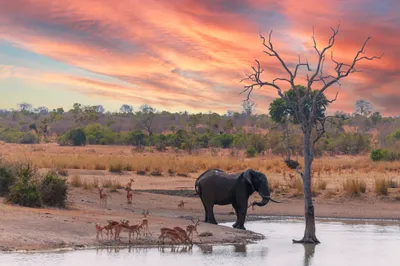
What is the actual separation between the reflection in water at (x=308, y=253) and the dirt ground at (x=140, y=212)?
5.60 feet

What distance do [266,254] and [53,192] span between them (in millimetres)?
8454

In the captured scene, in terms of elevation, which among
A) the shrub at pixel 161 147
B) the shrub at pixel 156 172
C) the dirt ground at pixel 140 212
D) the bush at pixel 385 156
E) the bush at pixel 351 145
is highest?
the bush at pixel 351 145

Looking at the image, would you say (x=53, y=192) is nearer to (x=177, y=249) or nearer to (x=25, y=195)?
(x=25, y=195)

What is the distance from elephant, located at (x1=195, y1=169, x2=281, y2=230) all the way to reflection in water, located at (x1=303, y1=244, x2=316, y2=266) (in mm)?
3022

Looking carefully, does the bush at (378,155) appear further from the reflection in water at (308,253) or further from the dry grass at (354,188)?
the reflection in water at (308,253)

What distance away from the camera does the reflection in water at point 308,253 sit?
54.6 feet

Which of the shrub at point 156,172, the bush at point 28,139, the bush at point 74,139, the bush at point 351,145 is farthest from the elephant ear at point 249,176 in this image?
the bush at point 28,139

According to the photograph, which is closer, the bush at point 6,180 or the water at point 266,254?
the water at point 266,254

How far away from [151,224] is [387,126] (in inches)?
3602

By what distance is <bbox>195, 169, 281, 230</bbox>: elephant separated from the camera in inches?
851

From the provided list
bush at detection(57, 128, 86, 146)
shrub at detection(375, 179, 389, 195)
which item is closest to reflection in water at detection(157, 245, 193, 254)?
shrub at detection(375, 179, 389, 195)

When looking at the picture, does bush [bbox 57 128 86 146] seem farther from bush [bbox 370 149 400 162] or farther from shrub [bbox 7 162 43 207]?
shrub [bbox 7 162 43 207]

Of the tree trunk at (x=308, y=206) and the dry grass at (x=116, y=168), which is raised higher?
the dry grass at (x=116, y=168)

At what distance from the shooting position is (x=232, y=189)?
21.8 m
